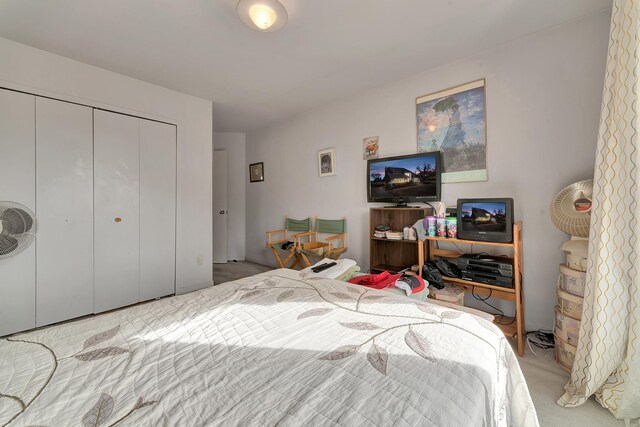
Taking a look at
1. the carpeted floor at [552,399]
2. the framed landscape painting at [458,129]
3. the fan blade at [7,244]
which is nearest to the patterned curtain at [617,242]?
the carpeted floor at [552,399]

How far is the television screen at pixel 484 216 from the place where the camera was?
80.3 inches

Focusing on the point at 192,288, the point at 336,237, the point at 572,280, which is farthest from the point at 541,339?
the point at 192,288

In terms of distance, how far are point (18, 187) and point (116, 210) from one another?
705mm

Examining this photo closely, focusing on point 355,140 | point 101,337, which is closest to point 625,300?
point 101,337

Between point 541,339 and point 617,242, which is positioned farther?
point 541,339

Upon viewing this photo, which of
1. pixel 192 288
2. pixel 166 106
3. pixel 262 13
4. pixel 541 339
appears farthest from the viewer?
pixel 192 288

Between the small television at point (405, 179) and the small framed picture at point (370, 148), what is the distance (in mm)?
160

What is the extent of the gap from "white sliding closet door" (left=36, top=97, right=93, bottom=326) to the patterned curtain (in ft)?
12.7

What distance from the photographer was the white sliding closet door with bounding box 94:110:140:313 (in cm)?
267

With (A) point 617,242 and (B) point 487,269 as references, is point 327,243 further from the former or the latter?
(A) point 617,242

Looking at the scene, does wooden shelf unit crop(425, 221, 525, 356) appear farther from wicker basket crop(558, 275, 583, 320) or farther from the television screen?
wicker basket crop(558, 275, 583, 320)

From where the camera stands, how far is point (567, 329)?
69.4 inches

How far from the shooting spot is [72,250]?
A: 253 centimetres

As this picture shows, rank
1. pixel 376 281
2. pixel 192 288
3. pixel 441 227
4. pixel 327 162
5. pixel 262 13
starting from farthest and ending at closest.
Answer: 1. pixel 327 162
2. pixel 192 288
3. pixel 441 227
4. pixel 376 281
5. pixel 262 13
